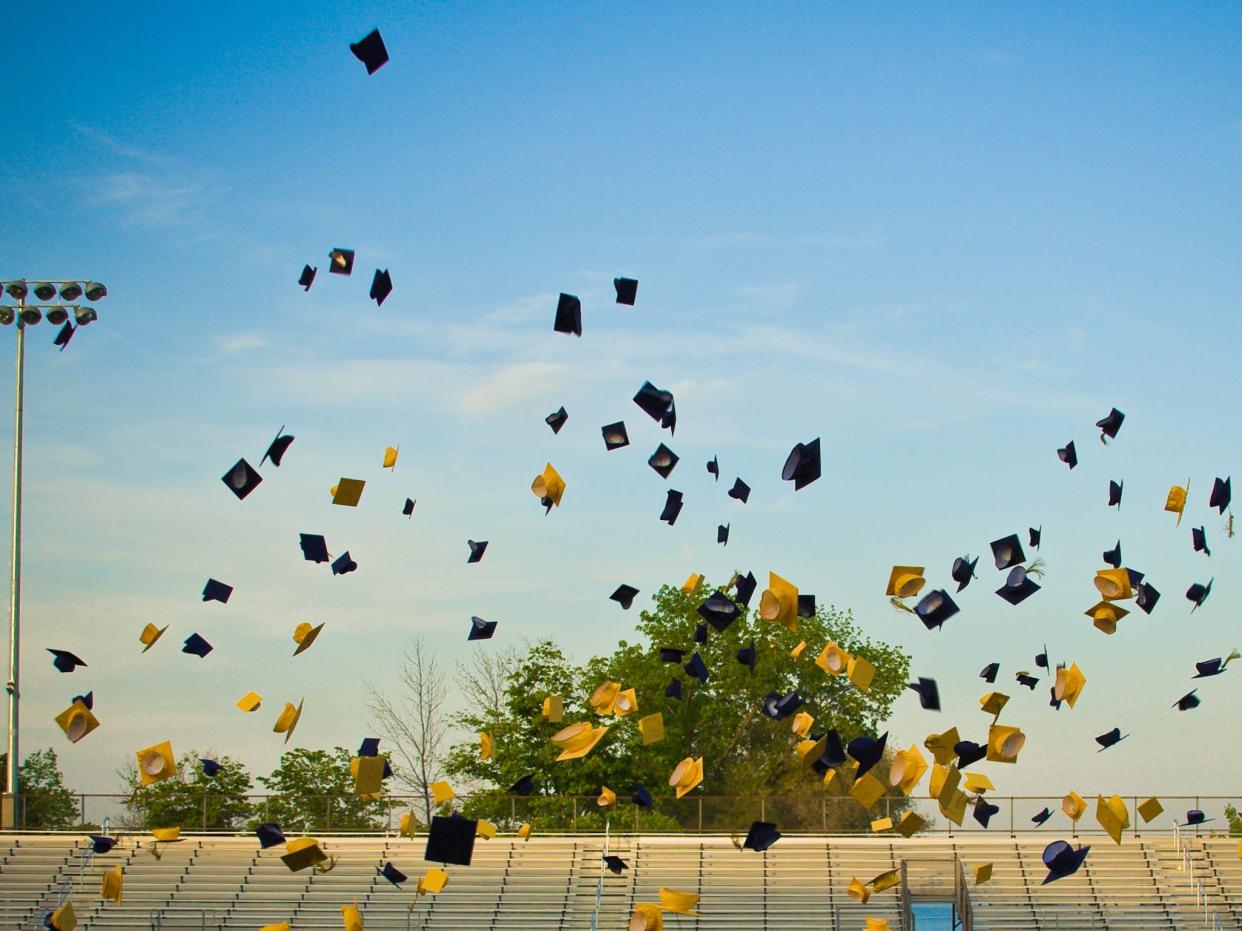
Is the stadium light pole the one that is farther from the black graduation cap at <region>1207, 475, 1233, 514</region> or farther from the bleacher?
the black graduation cap at <region>1207, 475, 1233, 514</region>

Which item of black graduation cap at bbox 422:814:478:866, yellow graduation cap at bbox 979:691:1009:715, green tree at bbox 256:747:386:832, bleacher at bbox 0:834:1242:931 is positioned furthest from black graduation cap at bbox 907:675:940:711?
green tree at bbox 256:747:386:832

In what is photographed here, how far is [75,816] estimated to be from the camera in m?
27.7

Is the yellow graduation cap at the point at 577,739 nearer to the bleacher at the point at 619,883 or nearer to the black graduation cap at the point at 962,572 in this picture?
the black graduation cap at the point at 962,572

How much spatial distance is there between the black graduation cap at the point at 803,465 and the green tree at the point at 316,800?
55.1 feet

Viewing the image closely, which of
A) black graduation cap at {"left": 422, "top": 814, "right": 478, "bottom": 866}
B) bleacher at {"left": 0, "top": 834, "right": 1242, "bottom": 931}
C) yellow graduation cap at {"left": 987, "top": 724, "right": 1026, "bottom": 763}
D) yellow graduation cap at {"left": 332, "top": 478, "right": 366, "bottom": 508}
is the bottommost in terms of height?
bleacher at {"left": 0, "top": 834, "right": 1242, "bottom": 931}

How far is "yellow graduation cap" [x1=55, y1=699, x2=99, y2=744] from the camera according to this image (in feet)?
40.1

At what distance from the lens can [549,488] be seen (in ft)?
41.0

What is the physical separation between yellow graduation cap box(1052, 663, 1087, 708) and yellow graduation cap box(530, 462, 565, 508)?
13.8 ft

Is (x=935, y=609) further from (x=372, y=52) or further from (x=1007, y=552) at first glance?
(x=372, y=52)

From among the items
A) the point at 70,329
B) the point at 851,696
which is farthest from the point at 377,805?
the point at 851,696

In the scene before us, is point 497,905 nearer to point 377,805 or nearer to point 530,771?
point 377,805

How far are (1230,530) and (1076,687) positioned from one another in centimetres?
173

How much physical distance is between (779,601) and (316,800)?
1911cm

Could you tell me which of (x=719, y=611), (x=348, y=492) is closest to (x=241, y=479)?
(x=348, y=492)
